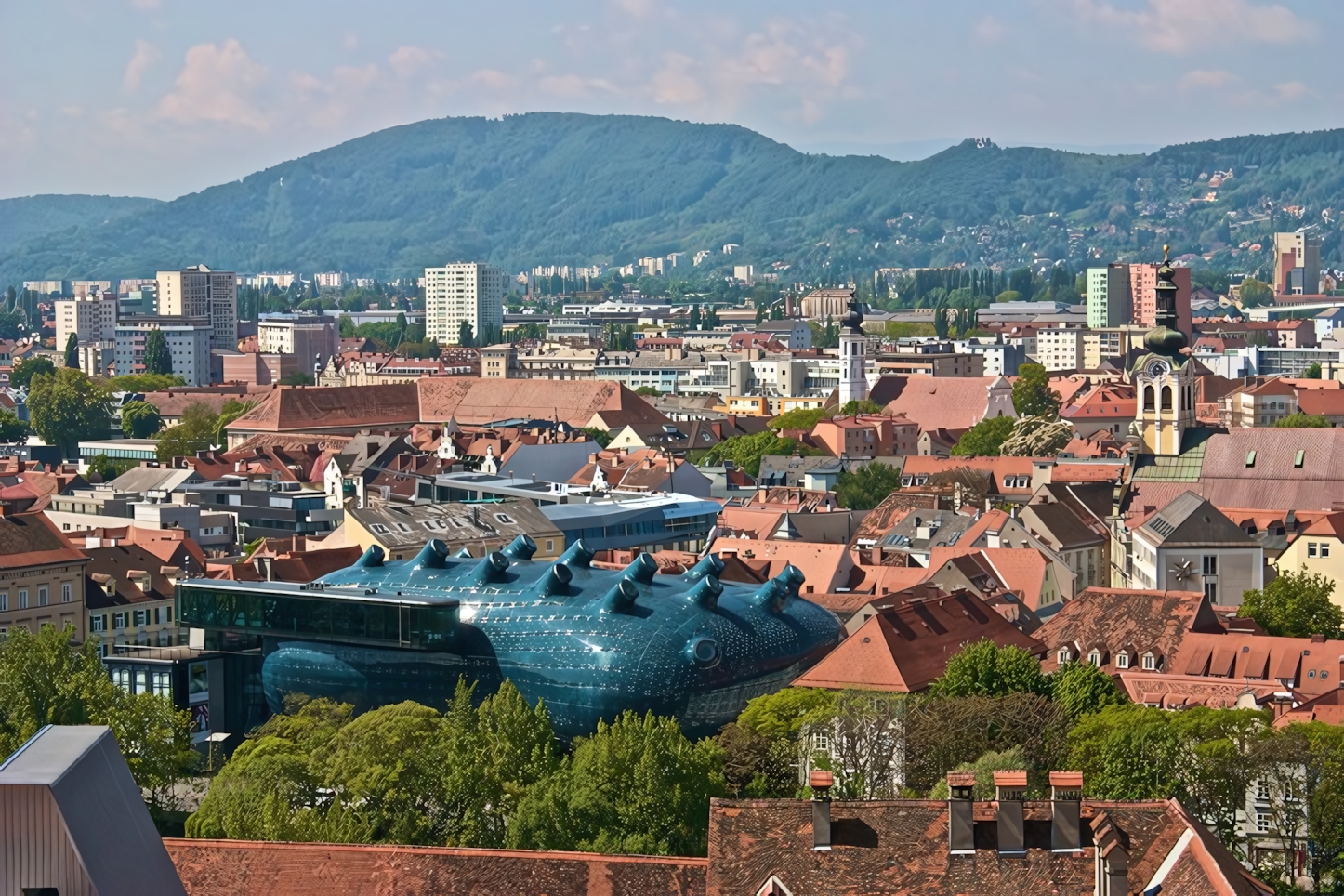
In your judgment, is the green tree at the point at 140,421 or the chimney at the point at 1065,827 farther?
the green tree at the point at 140,421

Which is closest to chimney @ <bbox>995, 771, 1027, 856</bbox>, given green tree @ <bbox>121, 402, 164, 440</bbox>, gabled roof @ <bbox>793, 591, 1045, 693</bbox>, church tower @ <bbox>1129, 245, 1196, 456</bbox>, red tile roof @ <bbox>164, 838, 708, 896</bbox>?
red tile roof @ <bbox>164, 838, 708, 896</bbox>

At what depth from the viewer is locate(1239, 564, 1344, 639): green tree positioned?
201 ft

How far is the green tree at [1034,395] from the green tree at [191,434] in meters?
52.1

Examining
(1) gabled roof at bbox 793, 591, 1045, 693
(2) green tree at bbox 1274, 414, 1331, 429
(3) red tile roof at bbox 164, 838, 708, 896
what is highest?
(3) red tile roof at bbox 164, 838, 708, 896

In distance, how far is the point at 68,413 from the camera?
160m

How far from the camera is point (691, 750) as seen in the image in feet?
125

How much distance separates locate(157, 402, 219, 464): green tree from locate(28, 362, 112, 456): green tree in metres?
6.16

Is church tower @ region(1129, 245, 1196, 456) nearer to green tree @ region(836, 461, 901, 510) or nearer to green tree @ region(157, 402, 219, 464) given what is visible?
green tree @ region(836, 461, 901, 510)

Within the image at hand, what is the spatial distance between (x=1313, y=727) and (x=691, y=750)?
11922 mm

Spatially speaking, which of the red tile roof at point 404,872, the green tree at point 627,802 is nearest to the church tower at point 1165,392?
the green tree at point 627,802

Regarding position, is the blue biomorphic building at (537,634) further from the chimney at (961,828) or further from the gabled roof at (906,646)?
the chimney at (961,828)

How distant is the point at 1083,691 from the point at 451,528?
3152 cm

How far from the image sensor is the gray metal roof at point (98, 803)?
1709cm

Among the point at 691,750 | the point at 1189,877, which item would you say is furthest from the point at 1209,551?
the point at 1189,877
